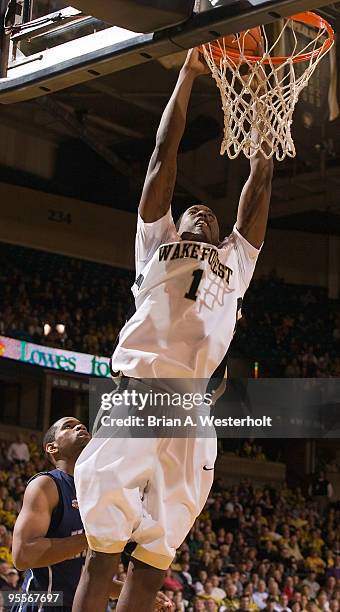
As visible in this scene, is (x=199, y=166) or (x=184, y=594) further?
(x=199, y=166)

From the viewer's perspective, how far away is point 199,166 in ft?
55.7

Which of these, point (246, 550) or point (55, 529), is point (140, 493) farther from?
point (246, 550)

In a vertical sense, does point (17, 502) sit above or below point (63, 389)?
below

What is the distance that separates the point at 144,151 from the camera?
55.9ft

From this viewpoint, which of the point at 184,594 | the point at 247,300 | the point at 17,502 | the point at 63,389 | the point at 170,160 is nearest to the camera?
the point at 170,160

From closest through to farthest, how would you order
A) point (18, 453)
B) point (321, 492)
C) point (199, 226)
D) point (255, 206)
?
1. point (199, 226)
2. point (255, 206)
3. point (18, 453)
4. point (321, 492)

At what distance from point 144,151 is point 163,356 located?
14.0m

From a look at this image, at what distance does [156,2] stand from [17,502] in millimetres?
8909

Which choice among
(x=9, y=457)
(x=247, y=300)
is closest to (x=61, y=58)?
(x=9, y=457)

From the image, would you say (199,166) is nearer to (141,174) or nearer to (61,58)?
(141,174)

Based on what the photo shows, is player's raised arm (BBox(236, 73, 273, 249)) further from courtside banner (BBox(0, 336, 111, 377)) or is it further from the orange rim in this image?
courtside banner (BBox(0, 336, 111, 377))

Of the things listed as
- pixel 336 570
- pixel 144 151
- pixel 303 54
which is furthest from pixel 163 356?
pixel 144 151

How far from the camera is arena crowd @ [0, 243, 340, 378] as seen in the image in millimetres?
15758

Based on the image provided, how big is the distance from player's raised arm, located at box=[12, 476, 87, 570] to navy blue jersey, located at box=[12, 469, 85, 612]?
0.13 feet
